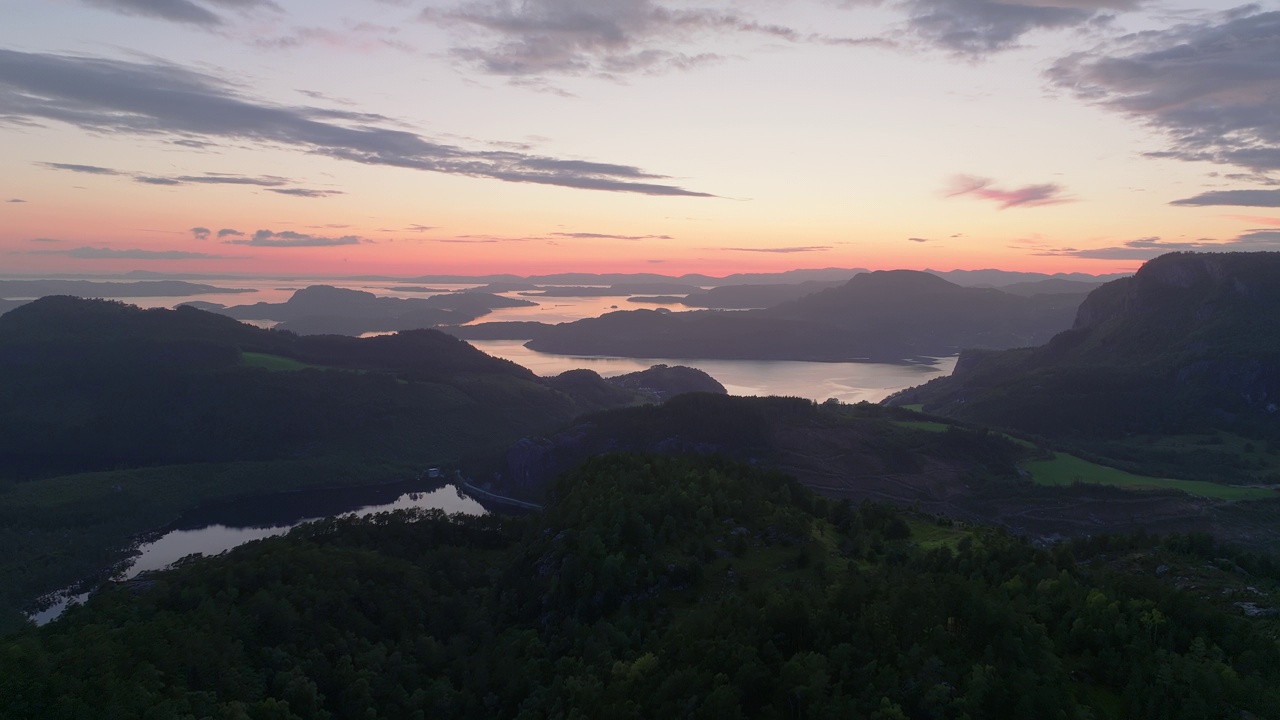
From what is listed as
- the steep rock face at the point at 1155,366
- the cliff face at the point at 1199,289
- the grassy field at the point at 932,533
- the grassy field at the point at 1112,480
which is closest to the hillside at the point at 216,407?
the steep rock face at the point at 1155,366

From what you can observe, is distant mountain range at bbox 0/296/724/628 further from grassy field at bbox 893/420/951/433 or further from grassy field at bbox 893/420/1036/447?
grassy field at bbox 893/420/1036/447

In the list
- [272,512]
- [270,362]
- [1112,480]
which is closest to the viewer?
[1112,480]

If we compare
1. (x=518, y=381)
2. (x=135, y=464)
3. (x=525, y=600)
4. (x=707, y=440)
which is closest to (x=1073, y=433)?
(x=707, y=440)

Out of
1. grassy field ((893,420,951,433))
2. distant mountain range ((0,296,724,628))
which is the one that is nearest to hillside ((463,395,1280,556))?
grassy field ((893,420,951,433))

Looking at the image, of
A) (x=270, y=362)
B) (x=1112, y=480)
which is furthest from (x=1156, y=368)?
(x=270, y=362)

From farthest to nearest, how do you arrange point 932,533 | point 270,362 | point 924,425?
1. point 270,362
2. point 924,425
3. point 932,533

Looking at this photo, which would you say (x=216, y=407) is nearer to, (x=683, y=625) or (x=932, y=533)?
(x=932, y=533)
